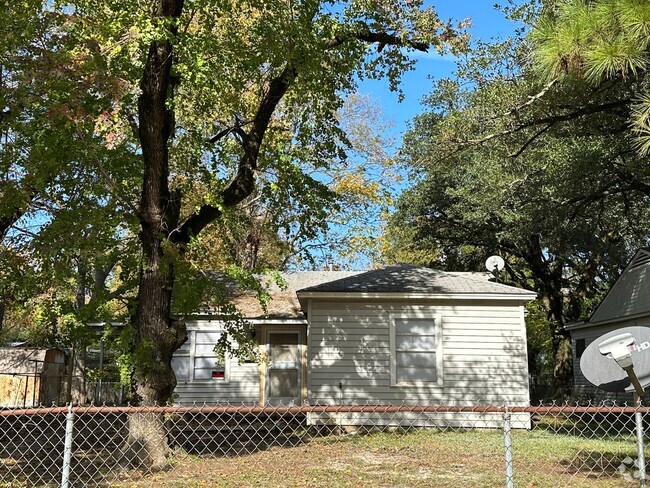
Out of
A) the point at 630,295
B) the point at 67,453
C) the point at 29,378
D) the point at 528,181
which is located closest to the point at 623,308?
the point at 630,295

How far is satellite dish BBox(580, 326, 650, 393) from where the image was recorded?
15.2 ft

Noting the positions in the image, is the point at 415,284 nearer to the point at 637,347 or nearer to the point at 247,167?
the point at 247,167

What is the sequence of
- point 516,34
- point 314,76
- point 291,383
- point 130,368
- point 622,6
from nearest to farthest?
1. point 622,6
2. point 130,368
3. point 314,76
4. point 516,34
5. point 291,383

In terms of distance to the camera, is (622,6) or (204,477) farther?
(204,477)

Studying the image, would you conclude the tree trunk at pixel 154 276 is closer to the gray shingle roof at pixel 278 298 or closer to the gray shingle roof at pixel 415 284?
the gray shingle roof at pixel 415 284

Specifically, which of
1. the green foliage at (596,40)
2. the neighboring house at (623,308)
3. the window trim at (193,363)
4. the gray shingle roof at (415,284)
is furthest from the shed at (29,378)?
the green foliage at (596,40)

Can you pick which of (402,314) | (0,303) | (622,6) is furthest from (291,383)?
(622,6)

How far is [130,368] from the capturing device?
8625mm

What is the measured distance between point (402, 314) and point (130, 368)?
6.98m

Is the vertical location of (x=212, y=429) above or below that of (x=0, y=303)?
below

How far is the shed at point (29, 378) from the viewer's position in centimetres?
1903

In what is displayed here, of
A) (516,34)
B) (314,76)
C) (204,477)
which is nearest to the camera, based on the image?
(204,477)

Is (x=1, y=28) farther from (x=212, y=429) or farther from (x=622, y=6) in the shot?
(x=212, y=429)

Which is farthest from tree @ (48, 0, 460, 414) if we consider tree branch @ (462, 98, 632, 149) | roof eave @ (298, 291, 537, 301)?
roof eave @ (298, 291, 537, 301)
